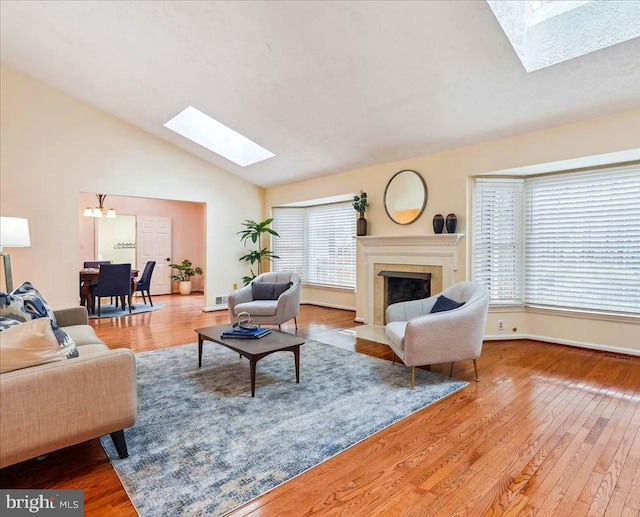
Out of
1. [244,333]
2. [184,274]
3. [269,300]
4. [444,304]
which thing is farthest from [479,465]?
[184,274]

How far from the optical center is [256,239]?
23.3ft

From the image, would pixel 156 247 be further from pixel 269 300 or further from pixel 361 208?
pixel 361 208

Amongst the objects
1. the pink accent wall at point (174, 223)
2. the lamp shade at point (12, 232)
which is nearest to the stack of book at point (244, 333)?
the lamp shade at point (12, 232)

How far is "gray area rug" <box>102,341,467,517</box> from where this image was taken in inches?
70.2

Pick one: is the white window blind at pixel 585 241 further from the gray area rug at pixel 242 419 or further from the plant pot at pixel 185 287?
the plant pot at pixel 185 287

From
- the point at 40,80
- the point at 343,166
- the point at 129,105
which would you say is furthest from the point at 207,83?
the point at 40,80

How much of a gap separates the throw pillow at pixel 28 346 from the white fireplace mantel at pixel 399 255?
3982 mm

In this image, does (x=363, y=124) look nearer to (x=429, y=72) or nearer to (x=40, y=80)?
(x=429, y=72)

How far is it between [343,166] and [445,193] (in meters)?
1.79

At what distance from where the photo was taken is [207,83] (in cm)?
423

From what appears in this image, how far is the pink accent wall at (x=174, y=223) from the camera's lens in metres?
8.51

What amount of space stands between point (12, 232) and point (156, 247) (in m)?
5.80

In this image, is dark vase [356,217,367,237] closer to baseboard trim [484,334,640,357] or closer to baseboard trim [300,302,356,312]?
baseboard trim [300,302,356,312]

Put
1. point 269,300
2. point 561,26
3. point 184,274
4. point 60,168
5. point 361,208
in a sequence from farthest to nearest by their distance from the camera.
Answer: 1. point 184,274
2. point 361,208
3. point 60,168
4. point 269,300
5. point 561,26
